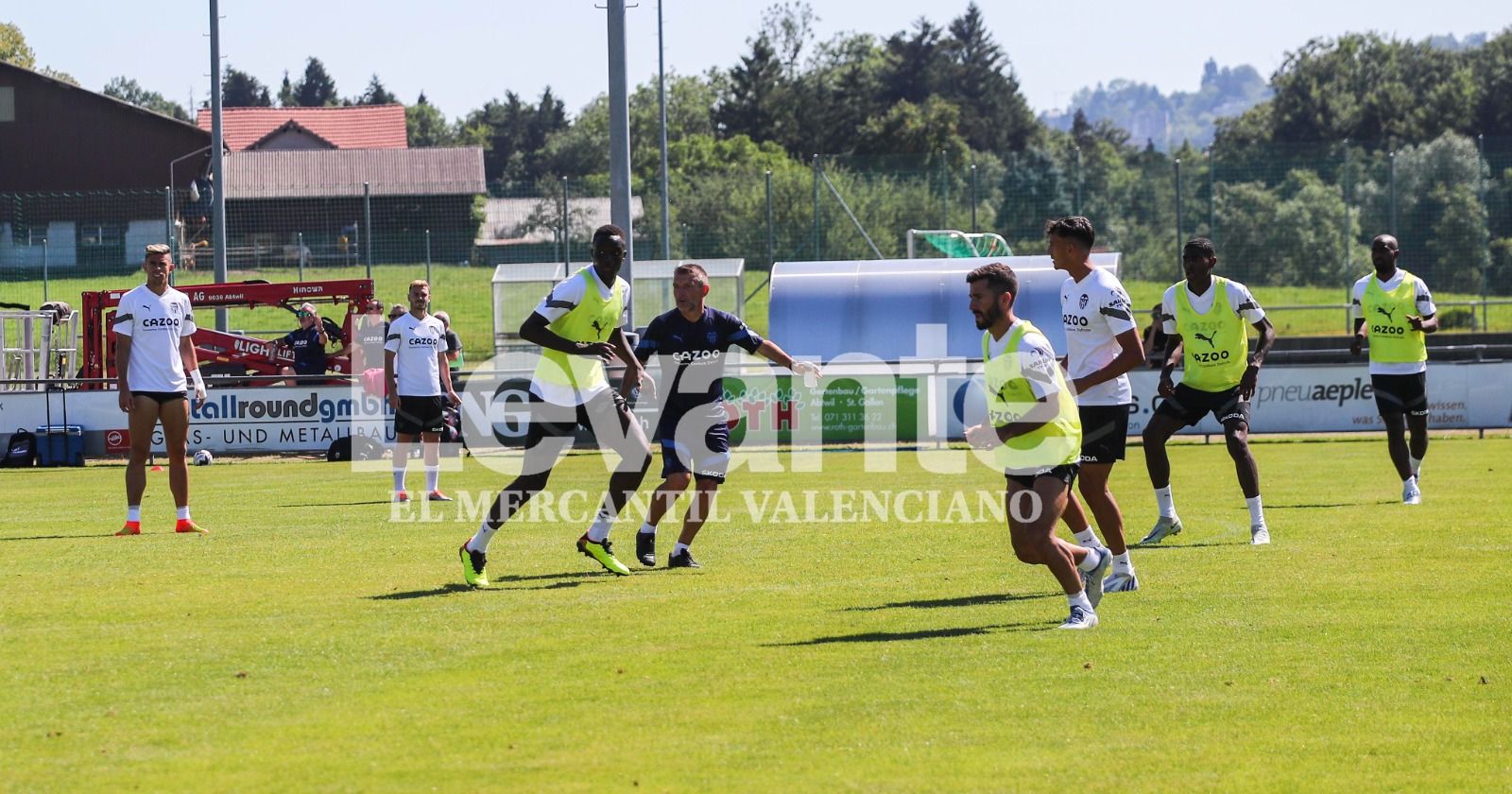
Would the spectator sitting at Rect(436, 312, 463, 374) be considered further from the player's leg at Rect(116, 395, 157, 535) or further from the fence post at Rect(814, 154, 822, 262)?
the fence post at Rect(814, 154, 822, 262)

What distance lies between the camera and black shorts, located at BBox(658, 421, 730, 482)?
1042 centimetres

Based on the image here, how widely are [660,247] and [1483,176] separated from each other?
1776 centimetres

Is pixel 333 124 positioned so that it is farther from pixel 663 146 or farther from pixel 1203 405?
pixel 1203 405

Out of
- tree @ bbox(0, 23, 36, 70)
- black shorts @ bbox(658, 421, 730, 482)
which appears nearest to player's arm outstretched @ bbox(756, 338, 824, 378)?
black shorts @ bbox(658, 421, 730, 482)

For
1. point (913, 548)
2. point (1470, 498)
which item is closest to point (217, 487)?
point (913, 548)

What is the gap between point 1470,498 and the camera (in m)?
14.7

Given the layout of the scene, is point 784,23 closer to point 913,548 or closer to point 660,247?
point 660,247

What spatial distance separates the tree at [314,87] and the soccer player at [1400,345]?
581ft

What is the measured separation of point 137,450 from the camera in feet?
41.7

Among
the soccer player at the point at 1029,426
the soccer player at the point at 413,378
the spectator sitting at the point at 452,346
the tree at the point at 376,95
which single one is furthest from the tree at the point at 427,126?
the soccer player at the point at 1029,426

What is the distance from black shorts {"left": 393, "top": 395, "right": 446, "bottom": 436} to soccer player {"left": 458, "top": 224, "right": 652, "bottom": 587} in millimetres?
5713

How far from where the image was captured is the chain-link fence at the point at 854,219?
35188mm

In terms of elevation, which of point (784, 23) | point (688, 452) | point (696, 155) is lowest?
point (688, 452)

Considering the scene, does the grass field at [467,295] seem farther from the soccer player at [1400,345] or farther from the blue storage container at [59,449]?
the soccer player at [1400,345]
